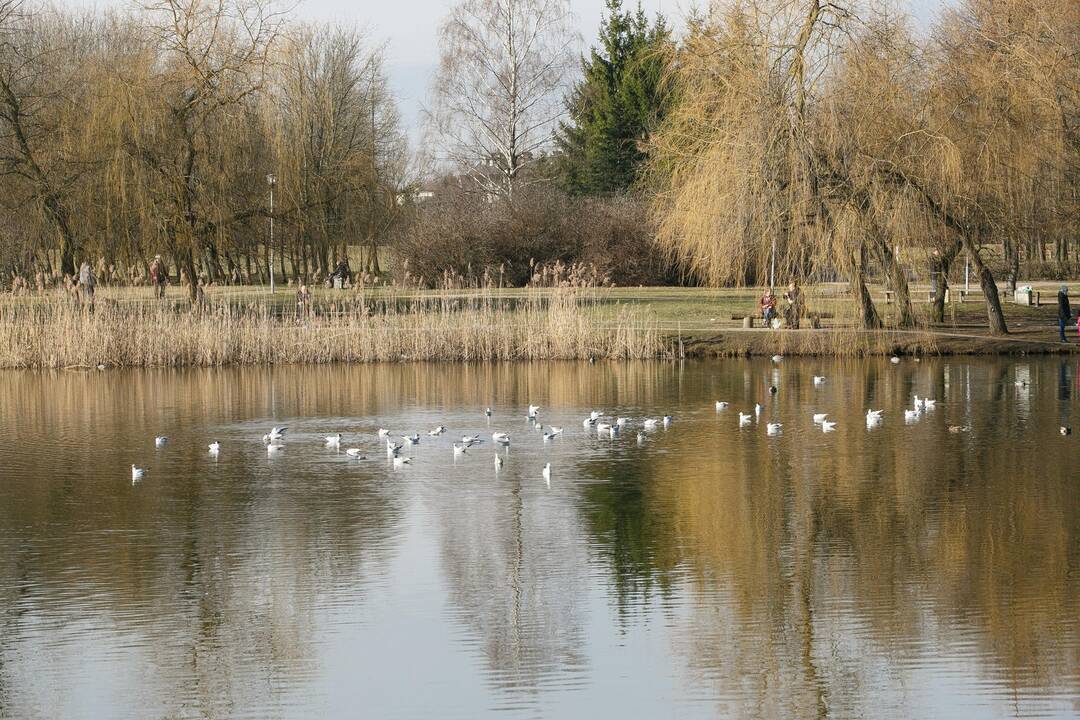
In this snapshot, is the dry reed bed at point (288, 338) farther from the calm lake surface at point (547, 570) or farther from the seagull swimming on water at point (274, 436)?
the seagull swimming on water at point (274, 436)

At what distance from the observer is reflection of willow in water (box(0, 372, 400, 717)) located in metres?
7.94

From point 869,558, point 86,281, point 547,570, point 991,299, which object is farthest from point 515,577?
point 86,281

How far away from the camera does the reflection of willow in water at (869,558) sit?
7.75 meters

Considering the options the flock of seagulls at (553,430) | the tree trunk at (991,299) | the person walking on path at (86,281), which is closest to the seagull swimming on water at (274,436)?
the flock of seagulls at (553,430)

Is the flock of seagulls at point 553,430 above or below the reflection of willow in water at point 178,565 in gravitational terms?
above

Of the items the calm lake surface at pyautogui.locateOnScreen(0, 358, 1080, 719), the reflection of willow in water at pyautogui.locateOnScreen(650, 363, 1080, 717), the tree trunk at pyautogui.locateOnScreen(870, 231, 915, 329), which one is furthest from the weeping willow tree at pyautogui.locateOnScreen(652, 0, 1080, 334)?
the reflection of willow in water at pyautogui.locateOnScreen(650, 363, 1080, 717)

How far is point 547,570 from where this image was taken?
10.0 meters

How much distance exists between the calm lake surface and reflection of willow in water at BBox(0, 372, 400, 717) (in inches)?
1.3

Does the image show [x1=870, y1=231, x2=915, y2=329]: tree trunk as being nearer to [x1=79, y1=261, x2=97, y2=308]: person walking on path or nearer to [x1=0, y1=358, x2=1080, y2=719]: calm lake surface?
[x1=0, y1=358, x2=1080, y2=719]: calm lake surface

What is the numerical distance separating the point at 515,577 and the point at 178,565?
2438 mm

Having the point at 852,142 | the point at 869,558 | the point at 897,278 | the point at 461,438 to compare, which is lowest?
the point at 869,558

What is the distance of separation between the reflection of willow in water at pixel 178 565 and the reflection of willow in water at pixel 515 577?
2.21 feet

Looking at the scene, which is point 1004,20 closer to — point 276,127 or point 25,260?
point 276,127

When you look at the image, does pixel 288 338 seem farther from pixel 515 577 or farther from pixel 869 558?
pixel 869 558
